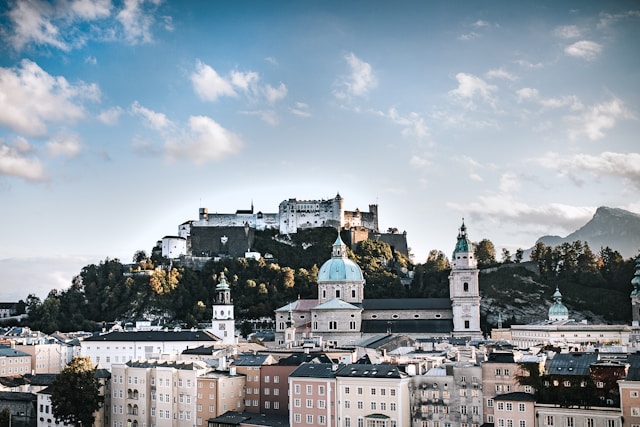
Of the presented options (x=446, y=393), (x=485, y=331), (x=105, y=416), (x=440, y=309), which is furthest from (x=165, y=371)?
(x=485, y=331)

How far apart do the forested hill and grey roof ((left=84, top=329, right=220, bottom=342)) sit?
17.6 meters

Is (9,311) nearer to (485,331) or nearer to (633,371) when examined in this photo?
(485,331)

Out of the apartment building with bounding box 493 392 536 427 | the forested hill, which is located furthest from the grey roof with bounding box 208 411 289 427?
the forested hill

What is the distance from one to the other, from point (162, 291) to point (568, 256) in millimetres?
46663

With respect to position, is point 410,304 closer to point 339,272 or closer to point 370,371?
point 339,272

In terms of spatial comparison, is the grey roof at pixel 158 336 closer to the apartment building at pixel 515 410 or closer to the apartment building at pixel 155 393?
the apartment building at pixel 155 393

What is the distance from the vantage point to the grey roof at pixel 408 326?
267ft

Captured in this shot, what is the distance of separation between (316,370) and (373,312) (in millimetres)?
35520

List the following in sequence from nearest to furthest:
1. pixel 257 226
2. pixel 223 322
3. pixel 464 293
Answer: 1. pixel 223 322
2. pixel 464 293
3. pixel 257 226

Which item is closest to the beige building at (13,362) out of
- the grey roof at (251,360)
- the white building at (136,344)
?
the white building at (136,344)

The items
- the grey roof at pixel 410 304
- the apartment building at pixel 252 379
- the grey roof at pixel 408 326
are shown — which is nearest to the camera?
the apartment building at pixel 252 379

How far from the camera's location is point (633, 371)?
38625mm

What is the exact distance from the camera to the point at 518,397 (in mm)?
41000

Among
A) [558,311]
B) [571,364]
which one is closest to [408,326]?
[558,311]
